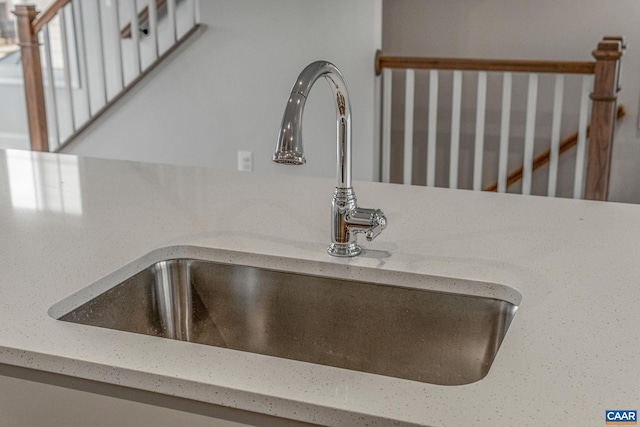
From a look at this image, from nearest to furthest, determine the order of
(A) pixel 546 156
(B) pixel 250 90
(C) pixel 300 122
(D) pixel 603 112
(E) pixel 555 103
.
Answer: (C) pixel 300 122 < (D) pixel 603 112 < (E) pixel 555 103 < (B) pixel 250 90 < (A) pixel 546 156

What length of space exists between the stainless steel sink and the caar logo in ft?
1.20

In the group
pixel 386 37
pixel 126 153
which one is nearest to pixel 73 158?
pixel 126 153

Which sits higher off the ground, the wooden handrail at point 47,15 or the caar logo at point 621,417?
the wooden handrail at point 47,15

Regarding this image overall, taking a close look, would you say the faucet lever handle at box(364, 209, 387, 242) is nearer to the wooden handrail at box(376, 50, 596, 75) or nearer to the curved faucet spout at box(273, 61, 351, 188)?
the curved faucet spout at box(273, 61, 351, 188)

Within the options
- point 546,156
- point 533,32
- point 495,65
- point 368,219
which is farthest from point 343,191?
point 533,32

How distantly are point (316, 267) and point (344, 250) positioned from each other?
62 millimetres

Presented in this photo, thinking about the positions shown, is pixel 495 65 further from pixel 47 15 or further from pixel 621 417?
pixel 621 417

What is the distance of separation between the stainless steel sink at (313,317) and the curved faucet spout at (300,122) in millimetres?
215

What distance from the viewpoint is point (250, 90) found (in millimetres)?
4383

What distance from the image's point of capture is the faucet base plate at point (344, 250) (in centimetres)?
137

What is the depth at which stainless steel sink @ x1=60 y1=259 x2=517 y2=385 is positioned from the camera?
1271mm

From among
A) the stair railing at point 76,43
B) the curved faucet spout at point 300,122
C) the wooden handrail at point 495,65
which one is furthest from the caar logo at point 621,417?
the stair railing at point 76,43

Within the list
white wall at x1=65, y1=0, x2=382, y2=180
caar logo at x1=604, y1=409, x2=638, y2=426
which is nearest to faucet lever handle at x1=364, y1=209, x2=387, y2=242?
caar logo at x1=604, y1=409, x2=638, y2=426

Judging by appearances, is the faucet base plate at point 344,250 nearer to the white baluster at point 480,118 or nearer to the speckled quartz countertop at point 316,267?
the speckled quartz countertop at point 316,267
